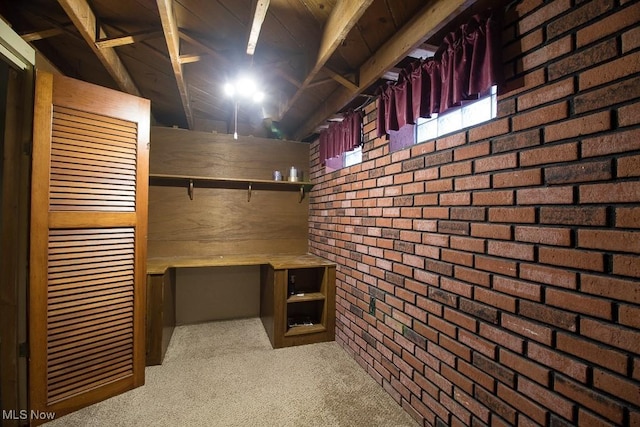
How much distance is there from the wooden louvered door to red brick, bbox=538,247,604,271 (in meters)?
2.27

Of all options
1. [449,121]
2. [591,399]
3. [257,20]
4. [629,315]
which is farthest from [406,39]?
[591,399]

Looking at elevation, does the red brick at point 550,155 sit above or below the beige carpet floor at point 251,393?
above

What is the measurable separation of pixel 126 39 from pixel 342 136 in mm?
1648

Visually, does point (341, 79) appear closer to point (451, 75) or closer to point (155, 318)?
point (451, 75)

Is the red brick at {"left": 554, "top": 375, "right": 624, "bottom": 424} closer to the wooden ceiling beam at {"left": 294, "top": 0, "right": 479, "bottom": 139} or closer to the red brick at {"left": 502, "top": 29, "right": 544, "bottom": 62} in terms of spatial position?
the red brick at {"left": 502, "top": 29, "right": 544, "bottom": 62}

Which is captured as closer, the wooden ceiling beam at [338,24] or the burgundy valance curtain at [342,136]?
the wooden ceiling beam at [338,24]

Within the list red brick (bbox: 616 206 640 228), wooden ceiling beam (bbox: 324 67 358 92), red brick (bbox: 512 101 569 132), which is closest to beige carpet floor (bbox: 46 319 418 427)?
red brick (bbox: 616 206 640 228)

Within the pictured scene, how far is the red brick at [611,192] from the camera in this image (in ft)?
2.78

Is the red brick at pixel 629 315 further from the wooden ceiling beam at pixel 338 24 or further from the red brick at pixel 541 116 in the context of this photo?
the wooden ceiling beam at pixel 338 24

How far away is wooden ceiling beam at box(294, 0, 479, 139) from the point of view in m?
1.25

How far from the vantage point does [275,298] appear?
2562 mm

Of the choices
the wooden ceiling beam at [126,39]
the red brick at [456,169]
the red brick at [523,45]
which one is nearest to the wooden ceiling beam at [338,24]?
the red brick at [523,45]

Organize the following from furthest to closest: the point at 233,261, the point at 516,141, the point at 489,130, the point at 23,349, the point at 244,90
A: the point at 233,261
the point at 244,90
the point at 23,349
the point at 489,130
the point at 516,141

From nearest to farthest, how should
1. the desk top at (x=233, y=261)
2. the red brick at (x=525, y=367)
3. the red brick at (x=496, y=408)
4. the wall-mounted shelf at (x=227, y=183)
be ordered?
the red brick at (x=525, y=367)
the red brick at (x=496, y=408)
the desk top at (x=233, y=261)
the wall-mounted shelf at (x=227, y=183)
